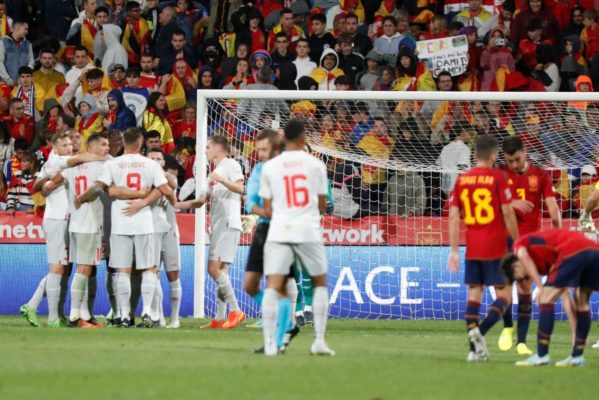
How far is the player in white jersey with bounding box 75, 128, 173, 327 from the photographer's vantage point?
14906 mm

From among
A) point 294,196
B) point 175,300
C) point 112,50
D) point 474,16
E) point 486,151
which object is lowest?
point 175,300

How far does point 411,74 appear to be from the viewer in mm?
21953

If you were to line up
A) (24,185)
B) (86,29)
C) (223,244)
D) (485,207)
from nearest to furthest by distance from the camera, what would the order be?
(485,207) < (223,244) < (24,185) < (86,29)

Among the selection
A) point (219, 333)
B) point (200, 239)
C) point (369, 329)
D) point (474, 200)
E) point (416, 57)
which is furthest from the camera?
point (416, 57)

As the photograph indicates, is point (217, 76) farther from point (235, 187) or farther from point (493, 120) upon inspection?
point (235, 187)

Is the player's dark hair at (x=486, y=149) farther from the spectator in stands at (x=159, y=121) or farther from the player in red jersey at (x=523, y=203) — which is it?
the spectator in stands at (x=159, y=121)

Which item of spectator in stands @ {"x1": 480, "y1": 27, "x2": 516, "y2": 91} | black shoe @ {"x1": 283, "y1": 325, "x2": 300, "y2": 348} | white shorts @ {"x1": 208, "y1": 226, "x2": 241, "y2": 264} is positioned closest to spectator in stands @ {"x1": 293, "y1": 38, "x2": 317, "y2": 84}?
spectator in stands @ {"x1": 480, "y1": 27, "x2": 516, "y2": 91}

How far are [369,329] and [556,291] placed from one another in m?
5.46

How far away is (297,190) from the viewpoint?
11.2 m

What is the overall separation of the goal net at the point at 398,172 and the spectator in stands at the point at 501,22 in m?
5.05

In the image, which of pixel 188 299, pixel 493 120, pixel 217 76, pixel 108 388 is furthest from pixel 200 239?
pixel 108 388

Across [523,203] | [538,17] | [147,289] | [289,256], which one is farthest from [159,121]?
[289,256]

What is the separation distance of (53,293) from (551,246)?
22.5 ft

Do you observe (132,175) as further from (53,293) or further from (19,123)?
(19,123)
